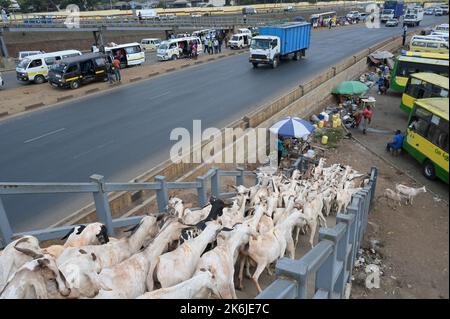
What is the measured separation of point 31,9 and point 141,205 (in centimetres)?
7662

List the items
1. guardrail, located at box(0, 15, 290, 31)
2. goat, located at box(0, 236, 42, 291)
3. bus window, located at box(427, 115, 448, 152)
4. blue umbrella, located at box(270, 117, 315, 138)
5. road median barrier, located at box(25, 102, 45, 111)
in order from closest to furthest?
1. bus window, located at box(427, 115, 448, 152)
2. goat, located at box(0, 236, 42, 291)
3. blue umbrella, located at box(270, 117, 315, 138)
4. road median barrier, located at box(25, 102, 45, 111)
5. guardrail, located at box(0, 15, 290, 31)

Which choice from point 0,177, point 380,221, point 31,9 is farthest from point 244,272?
point 31,9

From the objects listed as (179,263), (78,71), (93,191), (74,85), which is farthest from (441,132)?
(78,71)

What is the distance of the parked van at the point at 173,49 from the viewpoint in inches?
1275

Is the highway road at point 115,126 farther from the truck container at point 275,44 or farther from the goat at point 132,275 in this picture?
the goat at point 132,275

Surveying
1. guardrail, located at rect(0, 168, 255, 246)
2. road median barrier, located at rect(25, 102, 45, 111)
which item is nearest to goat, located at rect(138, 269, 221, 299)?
guardrail, located at rect(0, 168, 255, 246)

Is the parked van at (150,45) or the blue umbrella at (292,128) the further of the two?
the parked van at (150,45)

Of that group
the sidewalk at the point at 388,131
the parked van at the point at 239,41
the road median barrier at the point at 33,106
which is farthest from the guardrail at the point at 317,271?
the parked van at the point at 239,41

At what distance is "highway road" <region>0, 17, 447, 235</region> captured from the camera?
10.5m

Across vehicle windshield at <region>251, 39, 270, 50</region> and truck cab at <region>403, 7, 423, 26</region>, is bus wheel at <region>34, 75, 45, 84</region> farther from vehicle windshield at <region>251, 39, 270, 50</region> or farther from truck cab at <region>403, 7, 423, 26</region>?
truck cab at <region>403, 7, 423, 26</region>

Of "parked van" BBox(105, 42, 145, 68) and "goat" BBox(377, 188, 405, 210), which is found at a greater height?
"parked van" BBox(105, 42, 145, 68)

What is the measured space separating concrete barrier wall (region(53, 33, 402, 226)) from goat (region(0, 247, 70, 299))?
432 cm

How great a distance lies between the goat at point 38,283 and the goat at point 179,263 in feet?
3.29

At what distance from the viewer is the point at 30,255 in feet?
12.0
